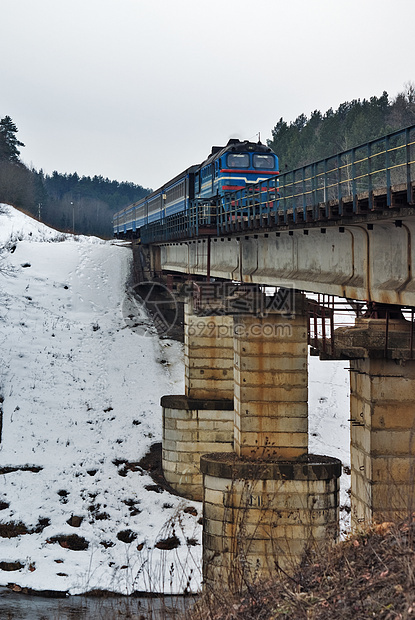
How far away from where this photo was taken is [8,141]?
11238 cm

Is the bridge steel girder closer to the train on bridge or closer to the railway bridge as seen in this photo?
the railway bridge

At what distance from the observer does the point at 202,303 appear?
25.3 metres

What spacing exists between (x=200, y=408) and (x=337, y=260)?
1340cm

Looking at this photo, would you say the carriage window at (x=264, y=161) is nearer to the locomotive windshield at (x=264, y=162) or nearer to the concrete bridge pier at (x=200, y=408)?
the locomotive windshield at (x=264, y=162)

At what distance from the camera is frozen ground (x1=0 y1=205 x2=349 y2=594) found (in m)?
21.2

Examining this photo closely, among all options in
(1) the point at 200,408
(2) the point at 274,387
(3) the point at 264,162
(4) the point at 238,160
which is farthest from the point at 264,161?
(2) the point at 274,387

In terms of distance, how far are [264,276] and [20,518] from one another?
11.2 m

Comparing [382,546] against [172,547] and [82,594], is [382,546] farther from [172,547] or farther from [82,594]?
[172,547]

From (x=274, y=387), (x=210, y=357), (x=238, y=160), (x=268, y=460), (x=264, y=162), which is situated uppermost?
(x=264, y=162)

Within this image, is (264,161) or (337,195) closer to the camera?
(337,195)

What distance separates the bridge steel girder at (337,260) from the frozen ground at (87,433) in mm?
5307

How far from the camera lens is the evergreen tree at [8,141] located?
10951 cm

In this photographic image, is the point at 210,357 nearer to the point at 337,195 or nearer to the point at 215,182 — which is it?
the point at 215,182

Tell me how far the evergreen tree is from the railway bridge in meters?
87.3
